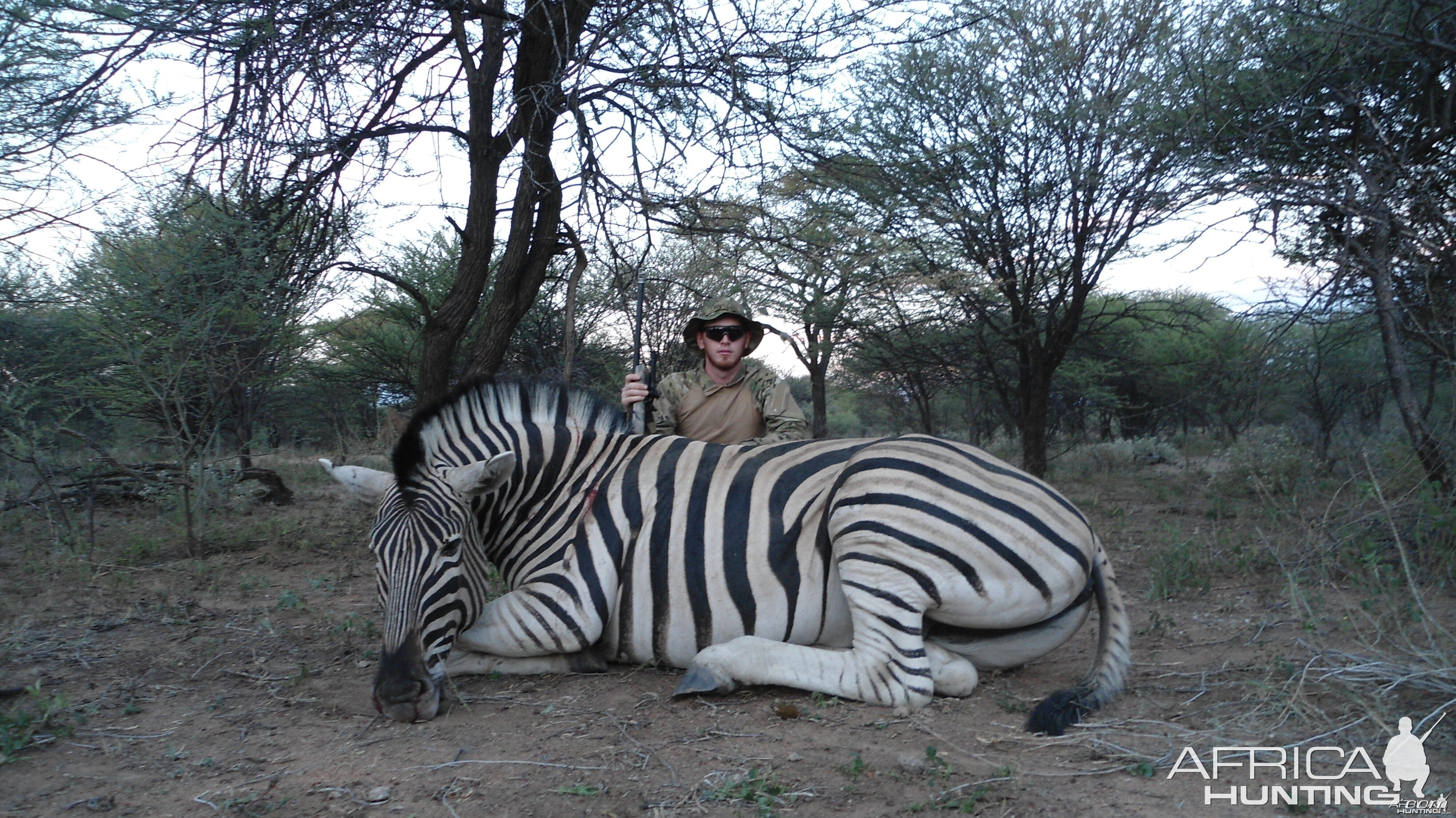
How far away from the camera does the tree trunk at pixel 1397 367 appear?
4.32 meters

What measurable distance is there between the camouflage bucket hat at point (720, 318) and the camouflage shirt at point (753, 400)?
5.9 inches

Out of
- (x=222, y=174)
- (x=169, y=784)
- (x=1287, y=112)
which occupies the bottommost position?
(x=169, y=784)

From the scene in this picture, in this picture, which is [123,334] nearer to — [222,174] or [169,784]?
[222,174]

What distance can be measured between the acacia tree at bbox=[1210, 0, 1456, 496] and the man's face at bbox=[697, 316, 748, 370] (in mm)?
2820

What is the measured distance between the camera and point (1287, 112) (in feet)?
18.9

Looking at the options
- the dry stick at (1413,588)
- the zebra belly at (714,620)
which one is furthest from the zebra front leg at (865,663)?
the dry stick at (1413,588)

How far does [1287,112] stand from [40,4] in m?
7.41

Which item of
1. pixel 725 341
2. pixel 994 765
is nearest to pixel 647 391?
pixel 725 341

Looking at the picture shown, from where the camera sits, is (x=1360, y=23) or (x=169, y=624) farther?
(x=1360, y=23)

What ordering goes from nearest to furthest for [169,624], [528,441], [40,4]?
[528,441] → [169,624] → [40,4]

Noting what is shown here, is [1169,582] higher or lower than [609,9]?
lower

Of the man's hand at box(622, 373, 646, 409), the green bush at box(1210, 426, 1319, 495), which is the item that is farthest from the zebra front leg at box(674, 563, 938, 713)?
the green bush at box(1210, 426, 1319, 495)

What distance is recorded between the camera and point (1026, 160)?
9492 mm

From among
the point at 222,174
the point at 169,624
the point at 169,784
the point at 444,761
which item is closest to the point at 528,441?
the point at 444,761
